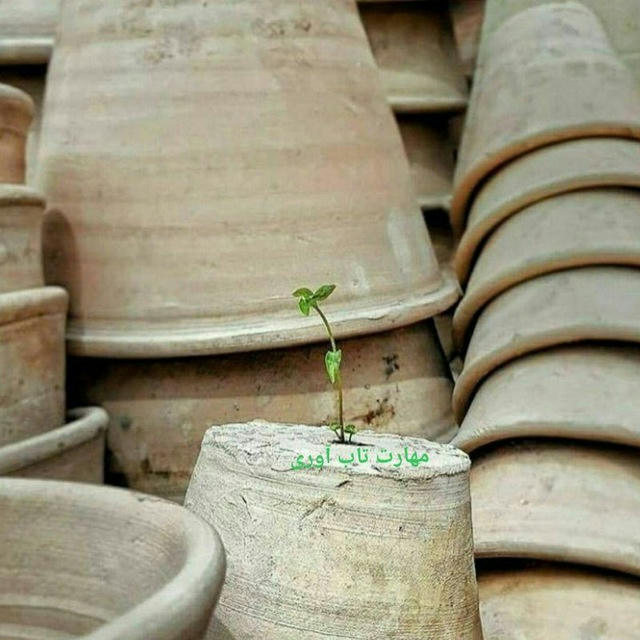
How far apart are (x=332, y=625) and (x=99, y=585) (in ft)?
0.80

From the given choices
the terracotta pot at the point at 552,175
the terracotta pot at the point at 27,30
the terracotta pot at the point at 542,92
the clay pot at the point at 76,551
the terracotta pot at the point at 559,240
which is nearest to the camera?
the clay pot at the point at 76,551

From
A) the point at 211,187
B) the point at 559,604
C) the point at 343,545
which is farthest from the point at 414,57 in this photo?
the point at 343,545

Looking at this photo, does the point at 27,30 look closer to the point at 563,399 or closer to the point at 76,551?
the point at 563,399

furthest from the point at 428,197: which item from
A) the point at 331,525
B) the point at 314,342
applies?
the point at 331,525

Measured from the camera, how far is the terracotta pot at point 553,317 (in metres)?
1.85

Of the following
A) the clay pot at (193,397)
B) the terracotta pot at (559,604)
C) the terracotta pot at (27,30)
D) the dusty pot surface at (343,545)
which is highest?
the terracotta pot at (27,30)

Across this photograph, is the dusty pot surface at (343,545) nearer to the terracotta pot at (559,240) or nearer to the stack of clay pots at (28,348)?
the stack of clay pots at (28,348)

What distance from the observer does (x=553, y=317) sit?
74.9 inches

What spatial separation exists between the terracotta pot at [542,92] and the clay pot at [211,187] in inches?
15.7

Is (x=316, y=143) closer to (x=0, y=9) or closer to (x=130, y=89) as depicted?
(x=130, y=89)

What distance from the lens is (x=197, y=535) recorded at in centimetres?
105

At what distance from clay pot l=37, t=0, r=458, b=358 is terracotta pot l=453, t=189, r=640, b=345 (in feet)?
0.58

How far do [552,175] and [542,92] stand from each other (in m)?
0.26

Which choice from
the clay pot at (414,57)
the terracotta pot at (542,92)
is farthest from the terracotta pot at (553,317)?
the clay pot at (414,57)
